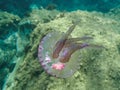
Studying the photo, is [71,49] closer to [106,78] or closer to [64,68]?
[64,68]

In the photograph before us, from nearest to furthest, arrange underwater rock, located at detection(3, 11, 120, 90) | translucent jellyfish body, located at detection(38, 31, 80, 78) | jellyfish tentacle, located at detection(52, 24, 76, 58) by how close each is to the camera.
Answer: translucent jellyfish body, located at detection(38, 31, 80, 78) → jellyfish tentacle, located at detection(52, 24, 76, 58) → underwater rock, located at detection(3, 11, 120, 90)

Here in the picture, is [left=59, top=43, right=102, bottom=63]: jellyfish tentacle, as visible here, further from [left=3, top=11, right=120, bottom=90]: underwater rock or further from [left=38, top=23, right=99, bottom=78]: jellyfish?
[left=3, top=11, right=120, bottom=90]: underwater rock

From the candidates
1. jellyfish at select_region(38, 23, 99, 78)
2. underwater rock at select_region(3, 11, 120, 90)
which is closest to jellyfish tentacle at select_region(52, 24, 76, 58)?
jellyfish at select_region(38, 23, 99, 78)

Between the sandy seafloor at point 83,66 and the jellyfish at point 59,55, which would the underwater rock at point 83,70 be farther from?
the jellyfish at point 59,55

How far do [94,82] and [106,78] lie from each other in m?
0.22

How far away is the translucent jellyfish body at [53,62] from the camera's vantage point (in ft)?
9.43

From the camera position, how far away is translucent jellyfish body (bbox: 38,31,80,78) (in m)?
2.87

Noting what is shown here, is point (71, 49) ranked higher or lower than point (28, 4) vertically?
lower

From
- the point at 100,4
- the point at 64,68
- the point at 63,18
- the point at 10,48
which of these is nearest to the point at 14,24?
the point at 10,48

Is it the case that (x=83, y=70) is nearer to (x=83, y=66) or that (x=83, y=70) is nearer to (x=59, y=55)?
(x=83, y=66)

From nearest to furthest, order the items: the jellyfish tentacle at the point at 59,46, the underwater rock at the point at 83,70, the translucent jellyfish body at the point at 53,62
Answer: the translucent jellyfish body at the point at 53,62 < the jellyfish tentacle at the point at 59,46 < the underwater rock at the point at 83,70

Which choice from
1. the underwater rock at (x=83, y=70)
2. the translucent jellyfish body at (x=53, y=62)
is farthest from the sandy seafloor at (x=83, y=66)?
the translucent jellyfish body at (x=53, y=62)

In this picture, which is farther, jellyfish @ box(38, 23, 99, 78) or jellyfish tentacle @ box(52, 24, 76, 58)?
jellyfish tentacle @ box(52, 24, 76, 58)

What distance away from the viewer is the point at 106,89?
135 inches
